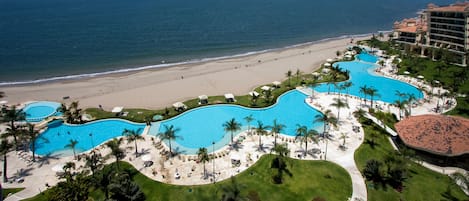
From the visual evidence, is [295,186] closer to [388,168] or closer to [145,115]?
[388,168]

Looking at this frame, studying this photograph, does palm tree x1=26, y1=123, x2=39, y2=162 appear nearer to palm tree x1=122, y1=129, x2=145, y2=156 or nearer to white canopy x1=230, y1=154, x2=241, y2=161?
palm tree x1=122, y1=129, x2=145, y2=156

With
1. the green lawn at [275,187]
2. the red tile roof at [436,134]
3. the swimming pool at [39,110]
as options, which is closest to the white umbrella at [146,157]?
the green lawn at [275,187]

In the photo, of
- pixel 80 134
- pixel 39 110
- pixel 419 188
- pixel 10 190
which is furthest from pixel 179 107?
pixel 419 188

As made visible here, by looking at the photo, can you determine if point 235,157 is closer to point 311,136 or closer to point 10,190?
point 311,136

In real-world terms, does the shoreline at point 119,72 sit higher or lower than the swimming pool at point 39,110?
higher

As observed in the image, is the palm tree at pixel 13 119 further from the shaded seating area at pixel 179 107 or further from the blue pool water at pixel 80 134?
the shaded seating area at pixel 179 107

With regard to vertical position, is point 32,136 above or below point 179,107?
below
